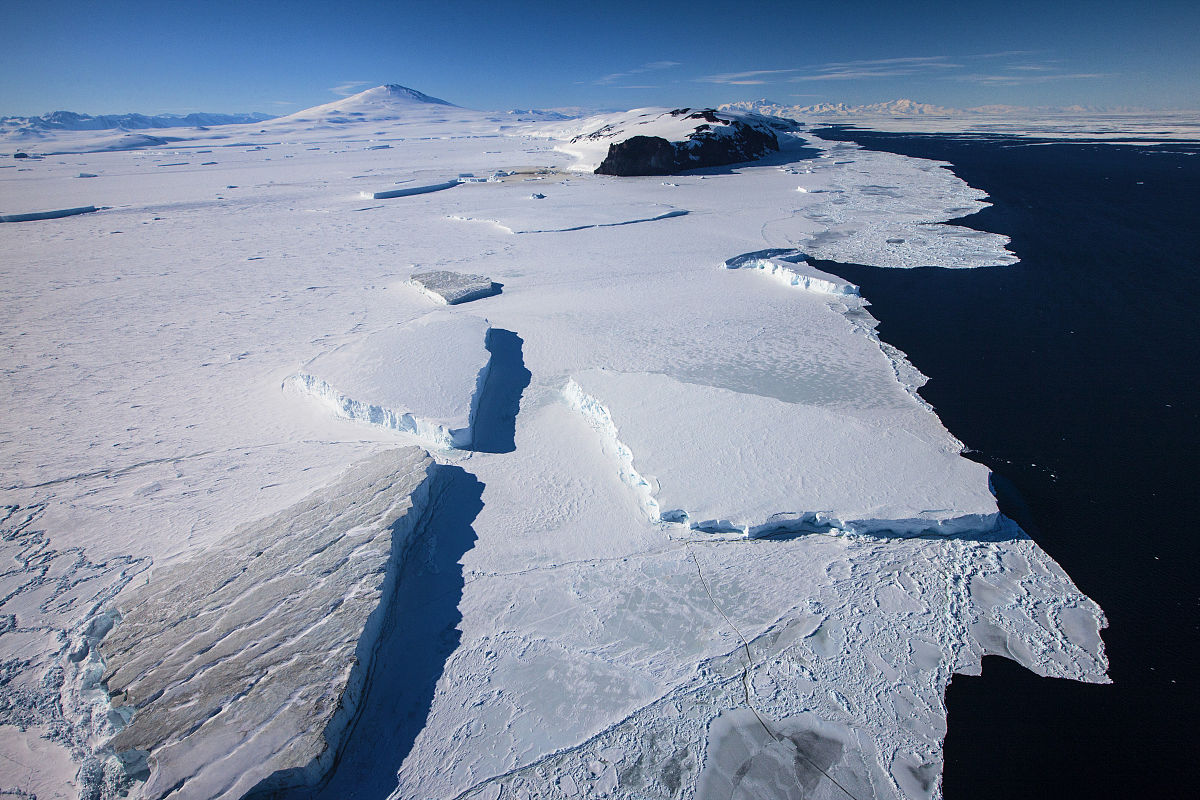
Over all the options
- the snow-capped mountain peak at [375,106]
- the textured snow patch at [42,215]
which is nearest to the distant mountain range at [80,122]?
the snow-capped mountain peak at [375,106]

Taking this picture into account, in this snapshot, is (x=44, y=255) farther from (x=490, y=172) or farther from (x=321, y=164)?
(x=321, y=164)

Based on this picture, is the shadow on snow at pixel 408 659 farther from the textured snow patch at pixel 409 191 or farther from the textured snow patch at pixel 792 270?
the textured snow patch at pixel 409 191

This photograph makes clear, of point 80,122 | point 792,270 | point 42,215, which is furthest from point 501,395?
point 80,122

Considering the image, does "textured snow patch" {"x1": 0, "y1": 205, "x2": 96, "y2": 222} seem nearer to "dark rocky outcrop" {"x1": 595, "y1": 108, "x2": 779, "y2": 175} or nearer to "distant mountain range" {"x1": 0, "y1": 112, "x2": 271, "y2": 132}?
"dark rocky outcrop" {"x1": 595, "y1": 108, "x2": 779, "y2": 175}

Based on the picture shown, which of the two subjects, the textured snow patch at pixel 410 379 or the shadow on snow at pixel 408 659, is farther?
the textured snow patch at pixel 410 379

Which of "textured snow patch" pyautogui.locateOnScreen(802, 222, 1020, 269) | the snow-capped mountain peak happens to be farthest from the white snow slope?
the snow-capped mountain peak
